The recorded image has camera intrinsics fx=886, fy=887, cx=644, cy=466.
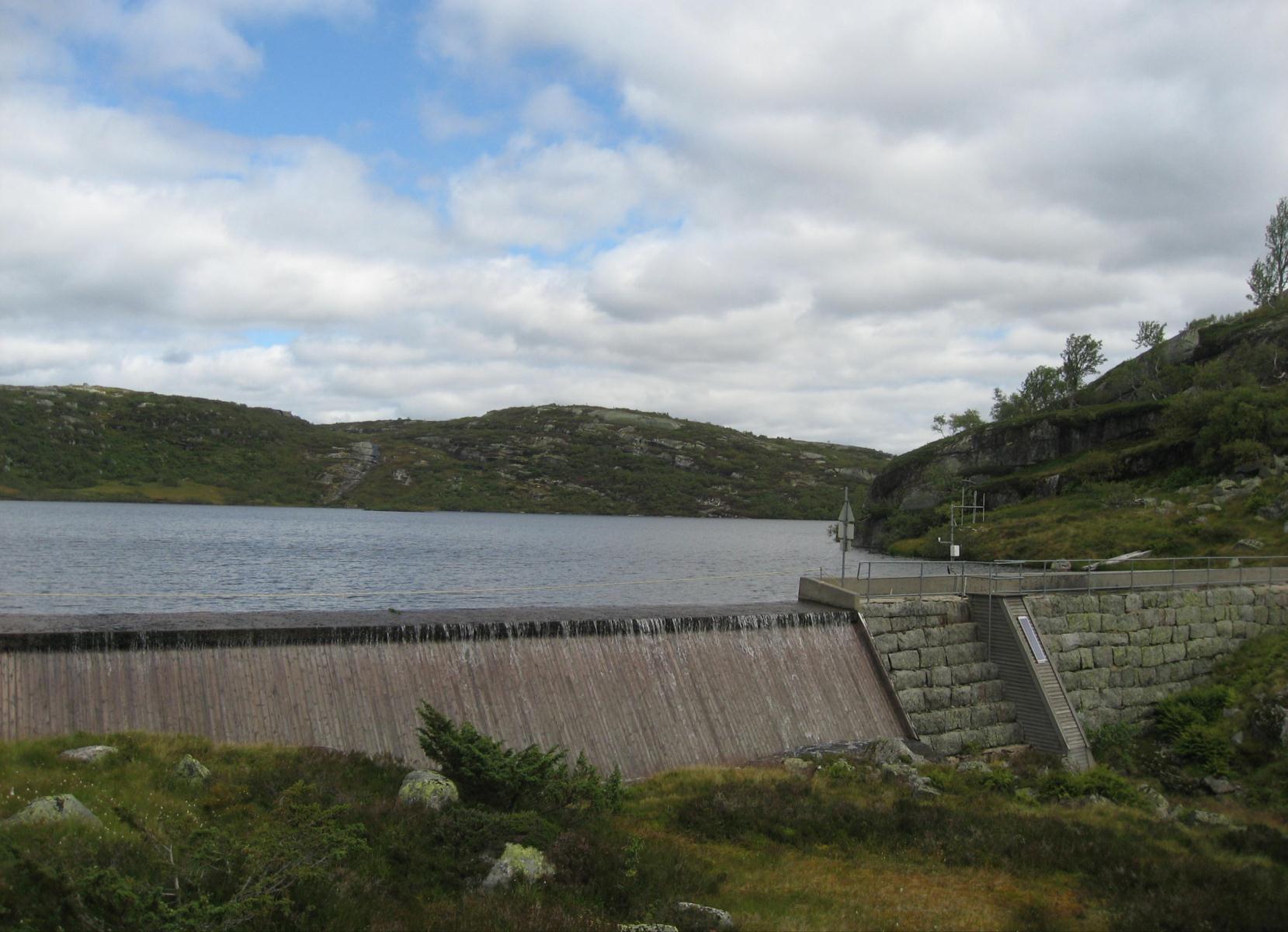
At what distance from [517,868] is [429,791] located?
311 centimetres

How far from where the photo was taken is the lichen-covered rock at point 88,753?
14.9 metres

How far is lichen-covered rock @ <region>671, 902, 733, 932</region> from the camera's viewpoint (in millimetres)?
11898

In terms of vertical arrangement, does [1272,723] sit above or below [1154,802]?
above

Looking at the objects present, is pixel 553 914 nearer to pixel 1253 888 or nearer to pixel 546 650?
pixel 1253 888

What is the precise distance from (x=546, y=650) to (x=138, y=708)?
9.57 meters

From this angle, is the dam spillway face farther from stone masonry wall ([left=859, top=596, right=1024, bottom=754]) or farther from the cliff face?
the cliff face

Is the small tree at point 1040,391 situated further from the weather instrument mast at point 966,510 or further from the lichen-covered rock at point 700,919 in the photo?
the lichen-covered rock at point 700,919

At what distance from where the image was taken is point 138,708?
61.6 feet

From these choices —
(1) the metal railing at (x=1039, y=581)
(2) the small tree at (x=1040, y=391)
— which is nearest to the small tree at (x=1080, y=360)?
(2) the small tree at (x=1040, y=391)

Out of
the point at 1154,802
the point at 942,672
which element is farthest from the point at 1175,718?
the point at 1154,802

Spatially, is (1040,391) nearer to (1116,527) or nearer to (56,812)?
(1116,527)

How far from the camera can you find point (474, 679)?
73.9 feet

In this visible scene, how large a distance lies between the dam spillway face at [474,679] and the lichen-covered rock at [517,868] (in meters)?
7.30

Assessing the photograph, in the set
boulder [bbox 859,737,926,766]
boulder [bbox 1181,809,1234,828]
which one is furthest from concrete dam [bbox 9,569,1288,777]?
boulder [bbox 1181,809,1234,828]
